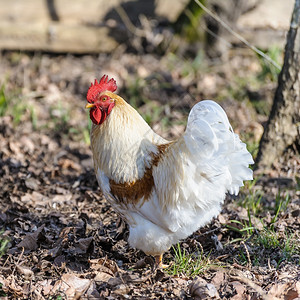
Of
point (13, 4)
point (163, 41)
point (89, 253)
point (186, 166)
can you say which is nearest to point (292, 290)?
point (186, 166)

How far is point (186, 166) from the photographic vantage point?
3.41 m

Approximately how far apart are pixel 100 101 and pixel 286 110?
221 centimetres

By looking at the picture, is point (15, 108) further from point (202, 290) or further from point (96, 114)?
point (202, 290)

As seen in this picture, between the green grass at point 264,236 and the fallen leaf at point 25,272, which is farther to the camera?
the green grass at point 264,236

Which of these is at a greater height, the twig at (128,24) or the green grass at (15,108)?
the twig at (128,24)

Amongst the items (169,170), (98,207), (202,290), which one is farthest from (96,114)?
(202,290)

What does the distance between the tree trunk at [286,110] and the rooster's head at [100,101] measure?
6.74ft

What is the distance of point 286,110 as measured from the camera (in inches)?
193

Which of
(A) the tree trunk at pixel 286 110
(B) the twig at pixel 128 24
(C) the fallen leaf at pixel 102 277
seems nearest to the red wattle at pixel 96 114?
(C) the fallen leaf at pixel 102 277

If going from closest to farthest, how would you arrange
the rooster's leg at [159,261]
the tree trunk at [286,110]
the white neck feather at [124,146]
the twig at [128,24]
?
the white neck feather at [124,146], the rooster's leg at [159,261], the tree trunk at [286,110], the twig at [128,24]

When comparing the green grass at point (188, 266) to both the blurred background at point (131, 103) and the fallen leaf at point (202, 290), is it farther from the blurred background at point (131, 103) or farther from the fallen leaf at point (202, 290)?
the fallen leaf at point (202, 290)

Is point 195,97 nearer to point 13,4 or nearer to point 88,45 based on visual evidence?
point 88,45

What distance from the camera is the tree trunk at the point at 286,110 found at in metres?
4.71

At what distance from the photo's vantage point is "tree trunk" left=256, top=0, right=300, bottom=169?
471 cm
